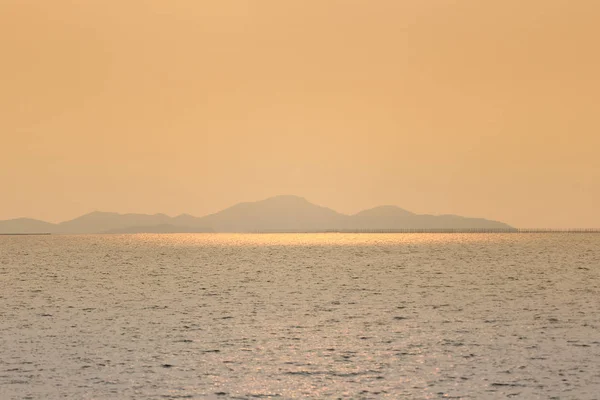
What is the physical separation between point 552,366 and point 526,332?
45.3 feet

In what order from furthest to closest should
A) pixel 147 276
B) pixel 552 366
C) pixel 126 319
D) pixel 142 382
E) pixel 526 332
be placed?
pixel 147 276
pixel 126 319
pixel 526 332
pixel 552 366
pixel 142 382

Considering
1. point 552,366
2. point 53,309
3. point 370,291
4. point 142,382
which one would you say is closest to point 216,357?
point 142,382

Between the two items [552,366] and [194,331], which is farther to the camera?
[194,331]

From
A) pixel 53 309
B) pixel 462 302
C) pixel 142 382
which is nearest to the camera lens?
pixel 142 382

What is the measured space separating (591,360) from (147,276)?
Answer: 313ft

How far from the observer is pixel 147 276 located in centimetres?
12988

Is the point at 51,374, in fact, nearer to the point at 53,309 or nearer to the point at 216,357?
the point at 216,357

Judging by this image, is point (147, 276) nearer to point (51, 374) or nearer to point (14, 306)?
point (14, 306)

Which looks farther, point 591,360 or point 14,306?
point 14,306

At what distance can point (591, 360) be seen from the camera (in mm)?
46219

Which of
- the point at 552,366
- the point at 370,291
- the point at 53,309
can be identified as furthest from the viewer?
the point at 370,291

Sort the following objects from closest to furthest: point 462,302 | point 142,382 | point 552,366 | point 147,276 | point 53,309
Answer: point 142,382 → point 552,366 → point 53,309 → point 462,302 → point 147,276

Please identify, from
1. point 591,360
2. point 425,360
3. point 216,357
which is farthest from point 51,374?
point 591,360

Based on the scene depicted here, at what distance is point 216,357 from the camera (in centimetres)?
4784
